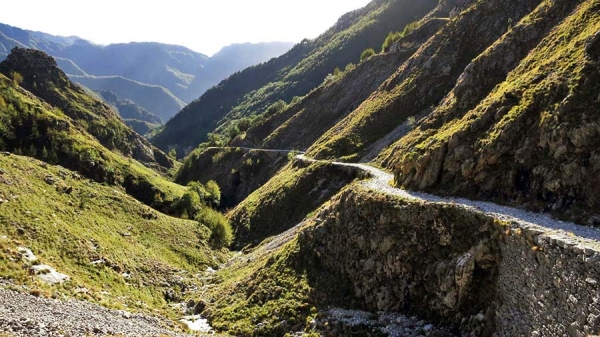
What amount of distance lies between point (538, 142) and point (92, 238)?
55234 millimetres

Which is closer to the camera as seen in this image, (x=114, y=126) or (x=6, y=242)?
(x=6, y=242)

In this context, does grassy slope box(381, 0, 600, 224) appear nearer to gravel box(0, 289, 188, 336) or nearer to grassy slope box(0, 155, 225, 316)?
gravel box(0, 289, 188, 336)

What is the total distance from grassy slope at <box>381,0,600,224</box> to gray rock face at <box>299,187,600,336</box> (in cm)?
560

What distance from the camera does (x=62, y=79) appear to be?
17538 cm

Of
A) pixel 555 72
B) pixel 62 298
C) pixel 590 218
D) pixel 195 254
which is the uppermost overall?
pixel 555 72

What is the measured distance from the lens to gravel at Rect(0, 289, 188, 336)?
917 inches

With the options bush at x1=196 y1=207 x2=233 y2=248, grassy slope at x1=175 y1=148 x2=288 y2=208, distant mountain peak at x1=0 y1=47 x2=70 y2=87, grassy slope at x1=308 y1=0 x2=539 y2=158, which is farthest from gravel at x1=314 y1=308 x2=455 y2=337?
distant mountain peak at x1=0 y1=47 x2=70 y2=87

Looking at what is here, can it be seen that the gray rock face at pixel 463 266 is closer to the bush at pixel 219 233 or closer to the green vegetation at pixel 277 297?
the green vegetation at pixel 277 297

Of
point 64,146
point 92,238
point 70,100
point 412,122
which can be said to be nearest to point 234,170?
point 64,146

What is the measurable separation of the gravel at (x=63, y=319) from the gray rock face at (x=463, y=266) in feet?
66.3

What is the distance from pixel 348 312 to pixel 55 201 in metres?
48.4

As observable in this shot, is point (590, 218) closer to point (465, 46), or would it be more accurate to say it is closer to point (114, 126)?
point (465, 46)

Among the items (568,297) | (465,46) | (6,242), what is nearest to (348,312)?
(568,297)

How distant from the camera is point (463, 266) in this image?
28109 mm
